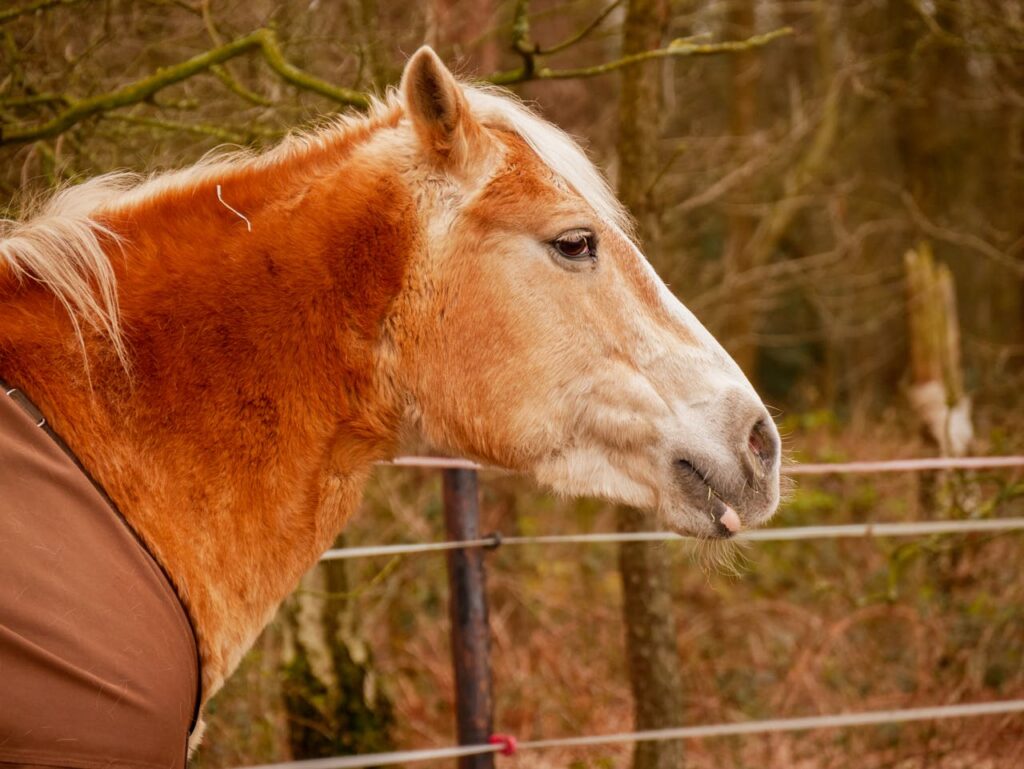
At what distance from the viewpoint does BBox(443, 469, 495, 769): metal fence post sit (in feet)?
10.9

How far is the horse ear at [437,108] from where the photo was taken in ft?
7.70

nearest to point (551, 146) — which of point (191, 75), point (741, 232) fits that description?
point (191, 75)

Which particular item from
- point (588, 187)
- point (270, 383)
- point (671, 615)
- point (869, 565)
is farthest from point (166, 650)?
point (869, 565)

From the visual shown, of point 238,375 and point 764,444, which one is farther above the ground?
point 238,375

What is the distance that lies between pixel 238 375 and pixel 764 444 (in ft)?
4.29

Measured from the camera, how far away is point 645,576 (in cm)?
394

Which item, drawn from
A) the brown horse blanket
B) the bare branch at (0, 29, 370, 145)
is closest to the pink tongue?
the brown horse blanket

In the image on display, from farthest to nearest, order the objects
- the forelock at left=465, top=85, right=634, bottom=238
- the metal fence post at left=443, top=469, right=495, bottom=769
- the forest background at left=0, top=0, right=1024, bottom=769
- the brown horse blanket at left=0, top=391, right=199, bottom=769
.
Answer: the forest background at left=0, top=0, right=1024, bottom=769
the metal fence post at left=443, top=469, right=495, bottom=769
the forelock at left=465, top=85, right=634, bottom=238
the brown horse blanket at left=0, top=391, right=199, bottom=769

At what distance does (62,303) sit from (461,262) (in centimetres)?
92

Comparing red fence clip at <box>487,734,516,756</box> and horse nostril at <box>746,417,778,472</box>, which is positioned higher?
horse nostril at <box>746,417,778,472</box>

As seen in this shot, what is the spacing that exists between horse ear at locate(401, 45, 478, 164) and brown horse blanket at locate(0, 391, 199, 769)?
3.72 ft

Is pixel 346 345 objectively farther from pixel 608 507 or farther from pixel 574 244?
pixel 608 507

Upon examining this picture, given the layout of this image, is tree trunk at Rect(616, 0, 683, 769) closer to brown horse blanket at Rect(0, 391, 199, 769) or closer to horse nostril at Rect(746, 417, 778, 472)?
horse nostril at Rect(746, 417, 778, 472)

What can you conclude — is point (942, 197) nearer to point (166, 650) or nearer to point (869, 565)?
point (869, 565)
